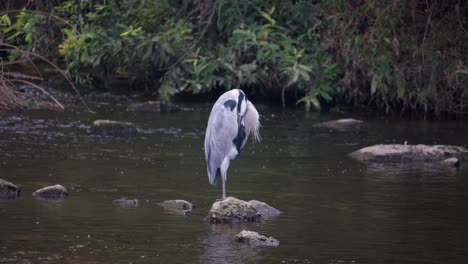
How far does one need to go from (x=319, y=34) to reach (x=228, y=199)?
1000 centimetres

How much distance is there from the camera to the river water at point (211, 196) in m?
7.82

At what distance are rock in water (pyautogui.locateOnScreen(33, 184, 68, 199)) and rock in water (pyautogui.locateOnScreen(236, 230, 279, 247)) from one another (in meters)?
2.57

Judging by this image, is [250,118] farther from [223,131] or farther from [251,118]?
[223,131]

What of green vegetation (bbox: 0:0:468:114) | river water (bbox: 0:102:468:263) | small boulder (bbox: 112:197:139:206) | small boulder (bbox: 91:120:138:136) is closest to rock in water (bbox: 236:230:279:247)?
river water (bbox: 0:102:468:263)

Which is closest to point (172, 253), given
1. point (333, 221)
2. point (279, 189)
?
point (333, 221)

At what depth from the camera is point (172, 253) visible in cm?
768

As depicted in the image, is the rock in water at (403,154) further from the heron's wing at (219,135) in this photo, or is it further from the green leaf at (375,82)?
the green leaf at (375,82)

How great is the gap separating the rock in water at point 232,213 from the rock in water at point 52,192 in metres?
1.74

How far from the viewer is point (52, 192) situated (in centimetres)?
998

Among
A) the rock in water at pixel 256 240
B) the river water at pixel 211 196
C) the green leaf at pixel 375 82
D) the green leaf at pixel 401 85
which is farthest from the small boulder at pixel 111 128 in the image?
the rock in water at pixel 256 240

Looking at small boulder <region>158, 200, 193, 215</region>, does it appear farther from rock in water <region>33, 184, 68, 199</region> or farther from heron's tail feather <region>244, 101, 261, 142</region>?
heron's tail feather <region>244, 101, 261, 142</region>

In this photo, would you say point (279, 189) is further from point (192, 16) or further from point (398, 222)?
point (192, 16)

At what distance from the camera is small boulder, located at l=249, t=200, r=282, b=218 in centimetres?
938

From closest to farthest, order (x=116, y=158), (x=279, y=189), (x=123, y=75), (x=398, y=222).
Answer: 1. (x=398, y=222)
2. (x=279, y=189)
3. (x=116, y=158)
4. (x=123, y=75)
